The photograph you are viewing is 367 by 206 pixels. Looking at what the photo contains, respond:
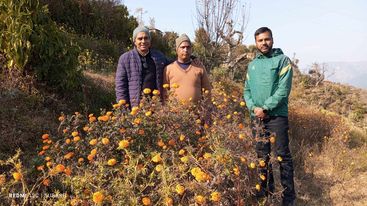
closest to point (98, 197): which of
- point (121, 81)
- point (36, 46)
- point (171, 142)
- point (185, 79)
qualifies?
point (171, 142)

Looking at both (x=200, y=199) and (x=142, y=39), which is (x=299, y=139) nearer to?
(x=142, y=39)

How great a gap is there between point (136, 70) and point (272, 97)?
148 cm

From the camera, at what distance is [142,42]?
328cm

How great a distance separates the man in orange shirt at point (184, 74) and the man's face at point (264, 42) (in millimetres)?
701

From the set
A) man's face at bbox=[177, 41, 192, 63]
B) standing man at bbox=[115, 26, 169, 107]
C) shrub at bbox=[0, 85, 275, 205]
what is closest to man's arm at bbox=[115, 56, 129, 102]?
standing man at bbox=[115, 26, 169, 107]

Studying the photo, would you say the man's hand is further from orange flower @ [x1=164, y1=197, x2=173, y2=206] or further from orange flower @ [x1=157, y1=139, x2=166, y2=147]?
orange flower @ [x1=164, y1=197, x2=173, y2=206]

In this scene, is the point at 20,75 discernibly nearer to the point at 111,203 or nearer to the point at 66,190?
the point at 66,190

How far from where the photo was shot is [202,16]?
10266 millimetres

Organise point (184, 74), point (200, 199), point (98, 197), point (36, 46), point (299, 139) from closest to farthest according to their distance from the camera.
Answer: point (98, 197) → point (200, 199) → point (184, 74) → point (36, 46) → point (299, 139)

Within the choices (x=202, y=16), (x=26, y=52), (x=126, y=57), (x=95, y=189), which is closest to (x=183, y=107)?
(x=126, y=57)

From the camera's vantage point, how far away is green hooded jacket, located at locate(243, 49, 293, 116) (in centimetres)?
317

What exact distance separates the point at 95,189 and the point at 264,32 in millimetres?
2268

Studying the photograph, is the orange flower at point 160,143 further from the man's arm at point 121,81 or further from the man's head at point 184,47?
the man's head at point 184,47

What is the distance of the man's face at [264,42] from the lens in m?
3.22
